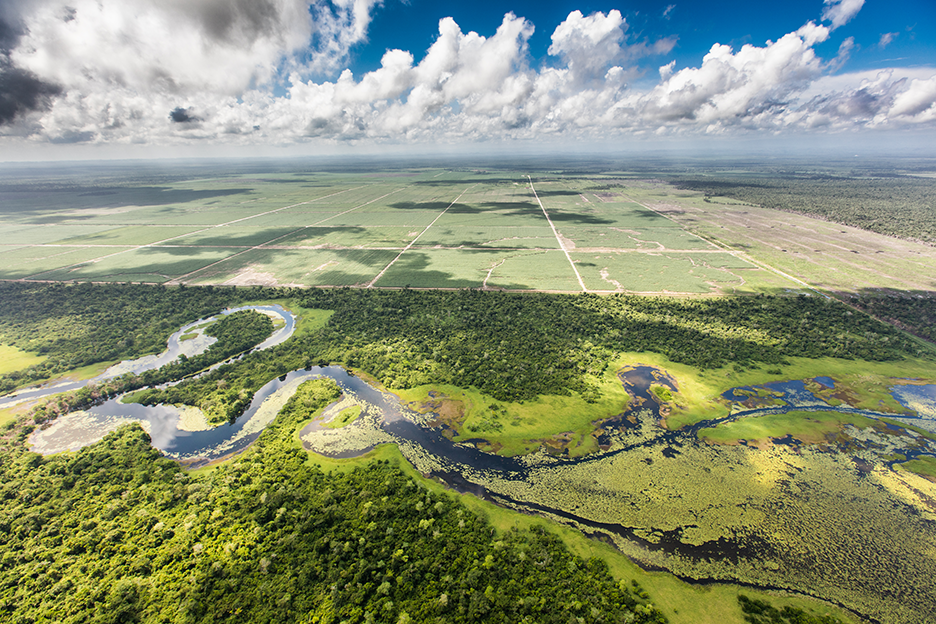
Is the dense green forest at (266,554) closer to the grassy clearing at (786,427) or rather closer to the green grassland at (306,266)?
the grassy clearing at (786,427)

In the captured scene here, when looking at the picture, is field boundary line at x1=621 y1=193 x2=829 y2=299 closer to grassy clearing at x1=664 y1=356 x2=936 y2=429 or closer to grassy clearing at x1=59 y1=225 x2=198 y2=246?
grassy clearing at x1=664 y1=356 x2=936 y2=429

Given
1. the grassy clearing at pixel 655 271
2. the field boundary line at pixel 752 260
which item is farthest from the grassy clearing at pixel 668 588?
the field boundary line at pixel 752 260

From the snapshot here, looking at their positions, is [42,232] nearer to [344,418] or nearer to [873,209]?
[344,418]

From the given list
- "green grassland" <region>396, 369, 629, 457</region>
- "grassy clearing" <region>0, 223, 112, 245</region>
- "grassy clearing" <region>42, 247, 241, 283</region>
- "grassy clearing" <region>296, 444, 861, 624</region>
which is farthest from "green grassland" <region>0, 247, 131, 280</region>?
"grassy clearing" <region>296, 444, 861, 624</region>

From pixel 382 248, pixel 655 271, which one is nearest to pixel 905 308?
pixel 655 271

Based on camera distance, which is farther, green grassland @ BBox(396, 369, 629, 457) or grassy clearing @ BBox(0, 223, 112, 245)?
grassy clearing @ BBox(0, 223, 112, 245)
